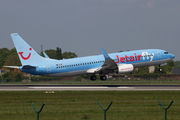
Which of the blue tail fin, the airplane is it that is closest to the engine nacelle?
the airplane

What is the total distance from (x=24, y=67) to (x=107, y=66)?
15.9 meters

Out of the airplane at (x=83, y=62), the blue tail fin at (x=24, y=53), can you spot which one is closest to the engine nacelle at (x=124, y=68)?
the airplane at (x=83, y=62)

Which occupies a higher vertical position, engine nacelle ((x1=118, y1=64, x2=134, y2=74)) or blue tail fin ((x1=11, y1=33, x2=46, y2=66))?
blue tail fin ((x1=11, y1=33, x2=46, y2=66))

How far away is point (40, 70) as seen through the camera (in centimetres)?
5653

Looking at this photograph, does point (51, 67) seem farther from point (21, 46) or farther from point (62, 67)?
point (21, 46)

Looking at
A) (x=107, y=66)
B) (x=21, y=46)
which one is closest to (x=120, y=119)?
(x=107, y=66)

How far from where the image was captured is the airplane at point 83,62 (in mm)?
56438

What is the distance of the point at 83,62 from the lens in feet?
195

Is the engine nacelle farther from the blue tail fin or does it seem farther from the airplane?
the blue tail fin

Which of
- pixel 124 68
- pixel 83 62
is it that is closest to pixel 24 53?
pixel 83 62

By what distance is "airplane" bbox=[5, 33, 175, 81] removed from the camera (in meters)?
56.4

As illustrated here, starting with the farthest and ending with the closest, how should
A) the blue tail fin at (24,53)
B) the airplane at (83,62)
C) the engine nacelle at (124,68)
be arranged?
the blue tail fin at (24,53) → the airplane at (83,62) → the engine nacelle at (124,68)

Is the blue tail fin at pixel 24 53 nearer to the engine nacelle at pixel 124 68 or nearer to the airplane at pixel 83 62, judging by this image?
the airplane at pixel 83 62

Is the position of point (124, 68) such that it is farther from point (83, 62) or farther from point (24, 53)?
point (24, 53)
